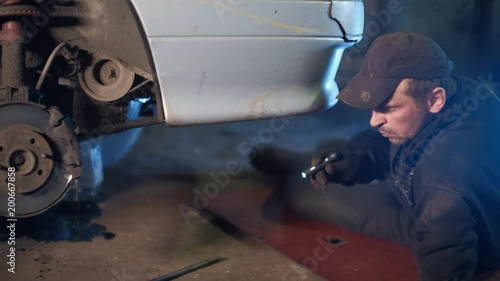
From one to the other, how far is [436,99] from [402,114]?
0.45 ft

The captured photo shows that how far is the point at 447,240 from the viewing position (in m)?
1.89

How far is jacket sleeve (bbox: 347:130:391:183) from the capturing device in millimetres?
2578

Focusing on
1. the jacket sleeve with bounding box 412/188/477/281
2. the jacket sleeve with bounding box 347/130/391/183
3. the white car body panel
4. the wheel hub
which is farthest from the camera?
the jacket sleeve with bounding box 347/130/391/183

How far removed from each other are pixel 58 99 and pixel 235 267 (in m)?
1.11

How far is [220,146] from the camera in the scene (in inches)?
179

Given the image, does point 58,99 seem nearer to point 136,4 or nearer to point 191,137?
point 136,4

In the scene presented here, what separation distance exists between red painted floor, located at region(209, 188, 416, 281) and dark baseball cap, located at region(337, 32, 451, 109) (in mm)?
763

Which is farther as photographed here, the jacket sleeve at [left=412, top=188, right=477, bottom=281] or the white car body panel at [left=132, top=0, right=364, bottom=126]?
the white car body panel at [left=132, top=0, right=364, bottom=126]

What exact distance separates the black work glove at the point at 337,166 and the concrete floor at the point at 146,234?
0.38m

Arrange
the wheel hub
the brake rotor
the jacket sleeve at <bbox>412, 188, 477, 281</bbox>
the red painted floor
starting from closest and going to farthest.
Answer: the jacket sleeve at <bbox>412, 188, 477, 281</bbox>, the wheel hub, the brake rotor, the red painted floor

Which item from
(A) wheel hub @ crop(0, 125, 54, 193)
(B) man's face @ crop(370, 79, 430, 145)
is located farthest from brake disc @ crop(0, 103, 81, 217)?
(B) man's face @ crop(370, 79, 430, 145)

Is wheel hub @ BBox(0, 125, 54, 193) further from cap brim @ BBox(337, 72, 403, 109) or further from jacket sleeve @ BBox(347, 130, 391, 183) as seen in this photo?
jacket sleeve @ BBox(347, 130, 391, 183)

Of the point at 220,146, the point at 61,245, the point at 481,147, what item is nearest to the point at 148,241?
the point at 61,245

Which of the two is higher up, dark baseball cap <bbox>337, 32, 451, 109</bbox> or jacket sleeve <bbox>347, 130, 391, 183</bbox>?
dark baseball cap <bbox>337, 32, 451, 109</bbox>
